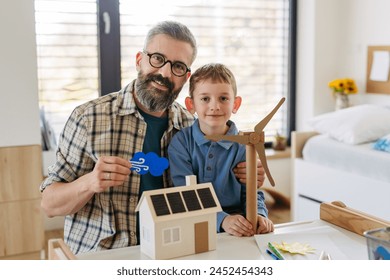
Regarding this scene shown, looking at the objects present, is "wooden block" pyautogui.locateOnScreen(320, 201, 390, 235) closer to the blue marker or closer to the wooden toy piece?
the blue marker

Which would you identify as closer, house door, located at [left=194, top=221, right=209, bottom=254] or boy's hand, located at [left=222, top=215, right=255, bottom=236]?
house door, located at [left=194, top=221, right=209, bottom=254]

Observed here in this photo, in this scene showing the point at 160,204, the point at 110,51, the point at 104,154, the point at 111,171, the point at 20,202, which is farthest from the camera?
the point at 110,51

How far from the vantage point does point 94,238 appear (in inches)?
54.6

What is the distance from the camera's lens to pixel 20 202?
8.04 feet

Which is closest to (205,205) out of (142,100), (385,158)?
(142,100)

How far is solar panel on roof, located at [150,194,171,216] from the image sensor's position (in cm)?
103

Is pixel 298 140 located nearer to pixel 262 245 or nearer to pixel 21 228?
pixel 21 228

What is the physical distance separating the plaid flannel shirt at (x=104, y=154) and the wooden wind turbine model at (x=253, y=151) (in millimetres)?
283

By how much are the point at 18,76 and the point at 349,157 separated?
155 cm

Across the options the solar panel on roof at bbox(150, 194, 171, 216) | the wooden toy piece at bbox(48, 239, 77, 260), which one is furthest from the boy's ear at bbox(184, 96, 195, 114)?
the wooden toy piece at bbox(48, 239, 77, 260)

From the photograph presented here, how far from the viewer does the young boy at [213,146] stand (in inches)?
50.2

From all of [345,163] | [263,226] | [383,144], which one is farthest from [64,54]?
[263,226]

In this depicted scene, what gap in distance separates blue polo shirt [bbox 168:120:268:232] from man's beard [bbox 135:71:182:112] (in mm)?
97
